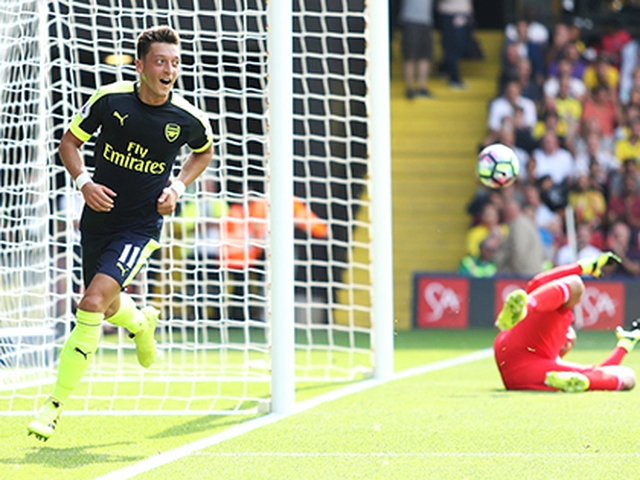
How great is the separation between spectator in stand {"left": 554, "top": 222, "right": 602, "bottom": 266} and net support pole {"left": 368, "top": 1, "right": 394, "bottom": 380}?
639cm

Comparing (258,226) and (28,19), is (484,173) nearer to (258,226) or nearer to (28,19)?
A: (28,19)

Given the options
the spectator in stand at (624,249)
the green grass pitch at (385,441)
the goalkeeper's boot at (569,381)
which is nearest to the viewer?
the green grass pitch at (385,441)

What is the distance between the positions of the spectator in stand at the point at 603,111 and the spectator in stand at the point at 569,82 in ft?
0.52

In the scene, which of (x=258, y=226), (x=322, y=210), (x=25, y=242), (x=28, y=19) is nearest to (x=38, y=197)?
(x=25, y=242)

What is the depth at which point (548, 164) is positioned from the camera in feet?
49.3

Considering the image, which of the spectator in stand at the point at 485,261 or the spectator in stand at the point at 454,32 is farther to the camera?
the spectator in stand at the point at 454,32

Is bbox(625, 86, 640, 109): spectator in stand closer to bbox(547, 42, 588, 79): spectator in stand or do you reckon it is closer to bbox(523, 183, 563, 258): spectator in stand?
bbox(547, 42, 588, 79): spectator in stand

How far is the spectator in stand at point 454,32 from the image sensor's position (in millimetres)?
16781

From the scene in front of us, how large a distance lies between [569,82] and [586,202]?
1.92 meters

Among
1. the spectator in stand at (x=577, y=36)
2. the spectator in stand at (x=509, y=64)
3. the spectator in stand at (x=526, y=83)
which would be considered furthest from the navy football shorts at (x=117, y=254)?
the spectator in stand at (x=577, y=36)

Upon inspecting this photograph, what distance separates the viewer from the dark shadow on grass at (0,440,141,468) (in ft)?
17.0

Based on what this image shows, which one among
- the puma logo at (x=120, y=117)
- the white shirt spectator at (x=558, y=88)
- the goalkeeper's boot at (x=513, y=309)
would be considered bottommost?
the goalkeeper's boot at (x=513, y=309)

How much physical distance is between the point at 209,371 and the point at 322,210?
7.52 meters

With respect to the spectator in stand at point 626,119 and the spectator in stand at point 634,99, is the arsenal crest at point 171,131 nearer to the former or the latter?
the spectator in stand at point 626,119
